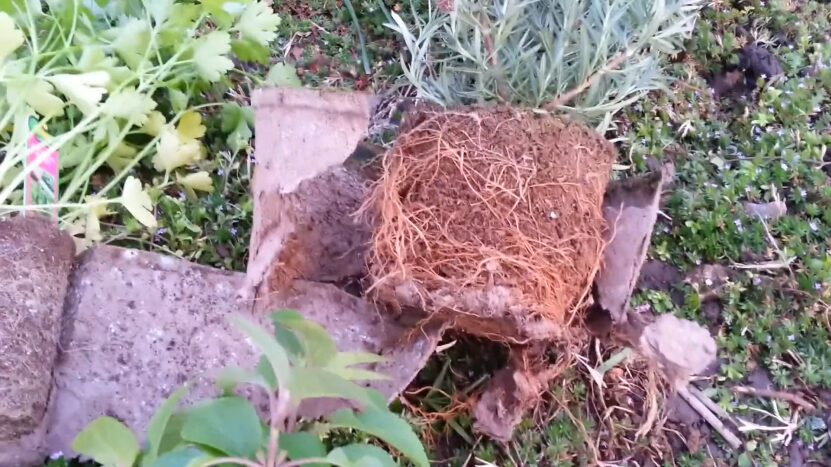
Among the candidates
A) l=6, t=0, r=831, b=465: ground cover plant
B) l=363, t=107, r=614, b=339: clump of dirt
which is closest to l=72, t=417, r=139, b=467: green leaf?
l=363, t=107, r=614, b=339: clump of dirt

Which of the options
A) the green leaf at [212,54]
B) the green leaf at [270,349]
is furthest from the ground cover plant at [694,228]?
the green leaf at [270,349]

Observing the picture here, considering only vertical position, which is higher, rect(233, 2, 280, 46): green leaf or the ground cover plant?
rect(233, 2, 280, 46): green leaf

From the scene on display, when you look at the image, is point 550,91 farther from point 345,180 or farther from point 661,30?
point 345,180

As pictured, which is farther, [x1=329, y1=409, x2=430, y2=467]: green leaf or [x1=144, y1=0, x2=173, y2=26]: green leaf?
[x1=144, y1=0, x2=173, y2=26]: green leaf

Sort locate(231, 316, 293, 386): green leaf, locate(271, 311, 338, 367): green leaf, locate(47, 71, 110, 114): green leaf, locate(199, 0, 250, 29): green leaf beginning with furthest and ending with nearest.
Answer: locate(199, 0, 250, 29): green leaf, locate(47, 71, 110, 114): green leaf, locate(271, 311, 338, 367): green leaf, locate(231, 316, 293, 386): green leaf

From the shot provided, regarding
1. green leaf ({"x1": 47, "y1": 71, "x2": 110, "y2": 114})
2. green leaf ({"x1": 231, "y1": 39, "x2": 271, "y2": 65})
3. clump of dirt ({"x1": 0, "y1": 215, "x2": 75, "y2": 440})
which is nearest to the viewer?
clump of dirt ({"x1": 0, "y1": 215, "x2": 75, "y2": 440})

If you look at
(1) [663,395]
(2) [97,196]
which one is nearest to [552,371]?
(1) [663,395]

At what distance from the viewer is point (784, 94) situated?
1.54 meters

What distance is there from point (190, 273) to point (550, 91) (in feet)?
2.09

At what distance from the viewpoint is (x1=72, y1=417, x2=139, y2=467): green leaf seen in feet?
2.43

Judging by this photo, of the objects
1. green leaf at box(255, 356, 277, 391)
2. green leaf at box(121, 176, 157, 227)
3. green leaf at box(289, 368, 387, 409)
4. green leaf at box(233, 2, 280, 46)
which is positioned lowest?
green leaf at box(121, 176, 157, 227)

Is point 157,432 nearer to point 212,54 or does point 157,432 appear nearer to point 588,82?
point 212,54

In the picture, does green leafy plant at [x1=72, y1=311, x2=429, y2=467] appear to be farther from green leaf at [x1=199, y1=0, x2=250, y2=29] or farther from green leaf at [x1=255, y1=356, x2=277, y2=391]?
green leaf at [x1=199, y1=0, x2=250, y2=29]

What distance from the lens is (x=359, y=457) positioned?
2.20 ft
